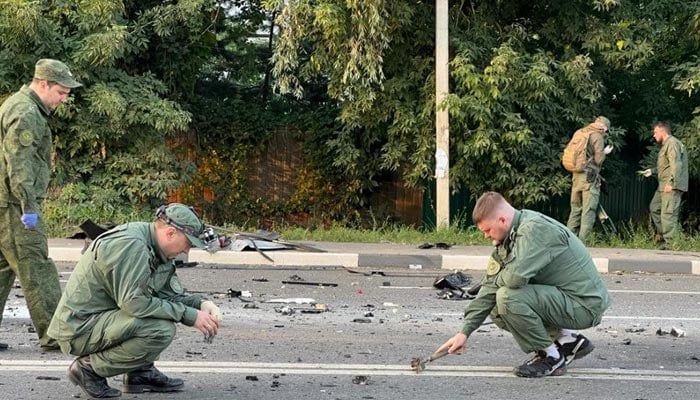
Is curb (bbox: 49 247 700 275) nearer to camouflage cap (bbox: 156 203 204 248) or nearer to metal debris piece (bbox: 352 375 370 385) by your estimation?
metal debris piece (bbox: 352 375 370 385)

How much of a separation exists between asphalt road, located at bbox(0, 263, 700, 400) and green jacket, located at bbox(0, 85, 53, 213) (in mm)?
1066

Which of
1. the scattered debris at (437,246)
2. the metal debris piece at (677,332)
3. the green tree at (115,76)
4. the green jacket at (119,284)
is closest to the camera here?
the green jacket at (119,284)

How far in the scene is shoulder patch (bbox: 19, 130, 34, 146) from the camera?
5.88m

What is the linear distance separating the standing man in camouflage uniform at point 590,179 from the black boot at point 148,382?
9077 millimetres

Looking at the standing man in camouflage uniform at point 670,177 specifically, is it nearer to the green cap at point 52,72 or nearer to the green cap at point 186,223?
the green cap at point 52,72

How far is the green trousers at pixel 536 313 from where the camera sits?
5430 millimetres

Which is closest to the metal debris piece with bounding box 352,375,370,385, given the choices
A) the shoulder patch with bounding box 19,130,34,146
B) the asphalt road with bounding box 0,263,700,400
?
the asphalt road with bounding box 0,263,700,400

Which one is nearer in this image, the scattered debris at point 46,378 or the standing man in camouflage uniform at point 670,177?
the scattered debris at point 46,378

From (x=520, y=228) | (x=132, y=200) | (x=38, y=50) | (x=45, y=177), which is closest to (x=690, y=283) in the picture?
(x=520, y=228)

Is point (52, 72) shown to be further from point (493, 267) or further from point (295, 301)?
point (295, 301)

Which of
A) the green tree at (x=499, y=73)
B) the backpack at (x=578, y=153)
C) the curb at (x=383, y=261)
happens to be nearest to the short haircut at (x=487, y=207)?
the curb at (x=383, y=261)

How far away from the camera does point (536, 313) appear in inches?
215

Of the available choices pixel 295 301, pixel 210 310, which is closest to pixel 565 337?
pixel 210 310

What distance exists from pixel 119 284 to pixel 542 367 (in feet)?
8.74
